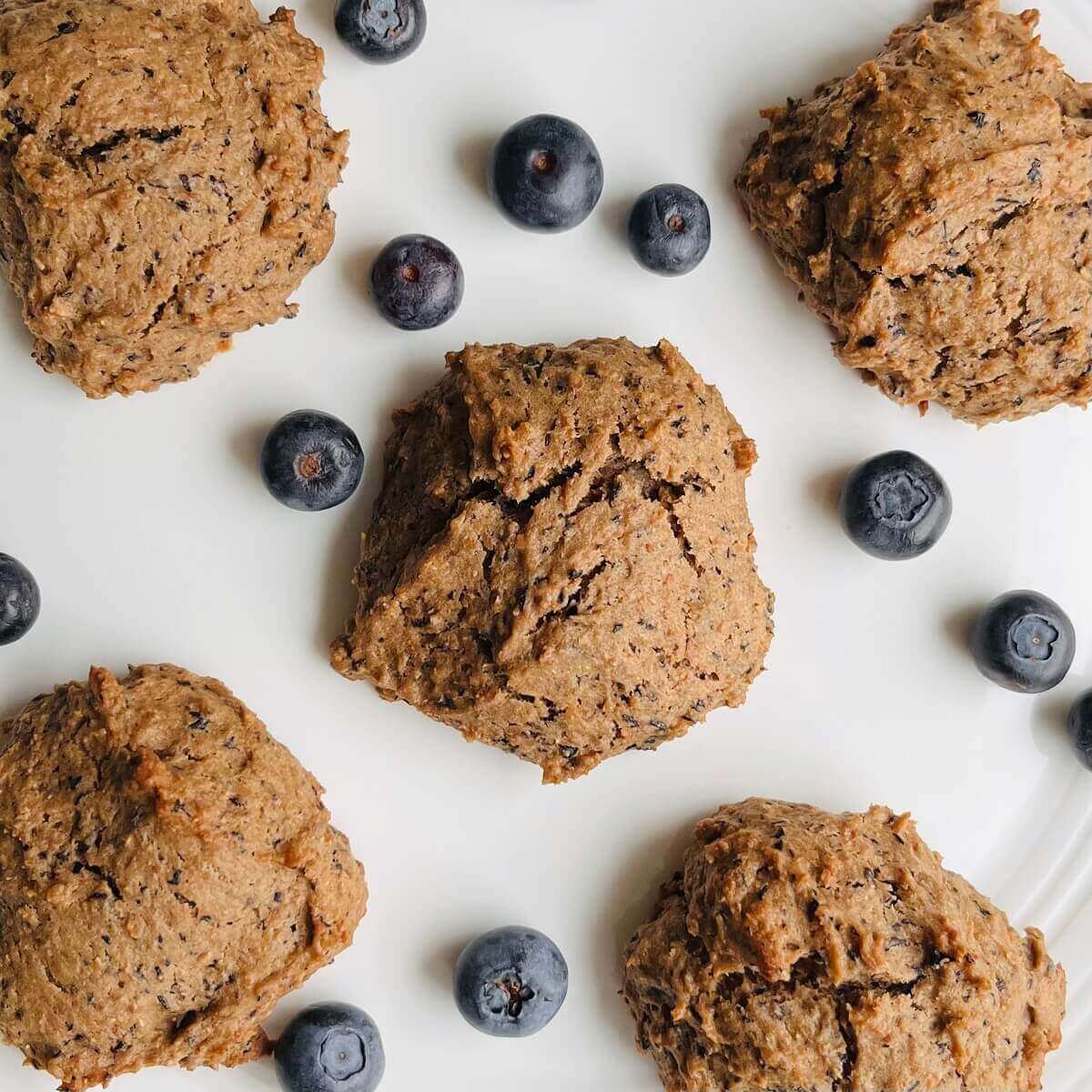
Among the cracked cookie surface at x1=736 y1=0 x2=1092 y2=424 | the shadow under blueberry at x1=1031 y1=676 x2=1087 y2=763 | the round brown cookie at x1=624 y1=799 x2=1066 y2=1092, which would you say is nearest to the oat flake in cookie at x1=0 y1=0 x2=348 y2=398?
the cracked cookie surface at x1=736 y1=0 x2=1092 y2=424

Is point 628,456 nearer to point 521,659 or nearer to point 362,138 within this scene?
point 521,659

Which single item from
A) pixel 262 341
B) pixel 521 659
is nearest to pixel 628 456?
pixel 521 659

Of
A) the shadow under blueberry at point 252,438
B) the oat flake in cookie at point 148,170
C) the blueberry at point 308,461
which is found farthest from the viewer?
the shadow under blueberry at point 252,438

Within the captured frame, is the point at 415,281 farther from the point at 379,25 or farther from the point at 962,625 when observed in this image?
the point at 962,625

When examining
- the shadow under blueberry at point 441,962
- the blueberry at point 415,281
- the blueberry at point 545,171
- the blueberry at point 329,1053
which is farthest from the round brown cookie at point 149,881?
the blueberry at point 545,171

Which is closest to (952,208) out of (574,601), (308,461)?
(574,601)

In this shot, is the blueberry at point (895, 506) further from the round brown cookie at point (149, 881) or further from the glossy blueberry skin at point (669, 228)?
the round brown cookie at point (149, 881)
